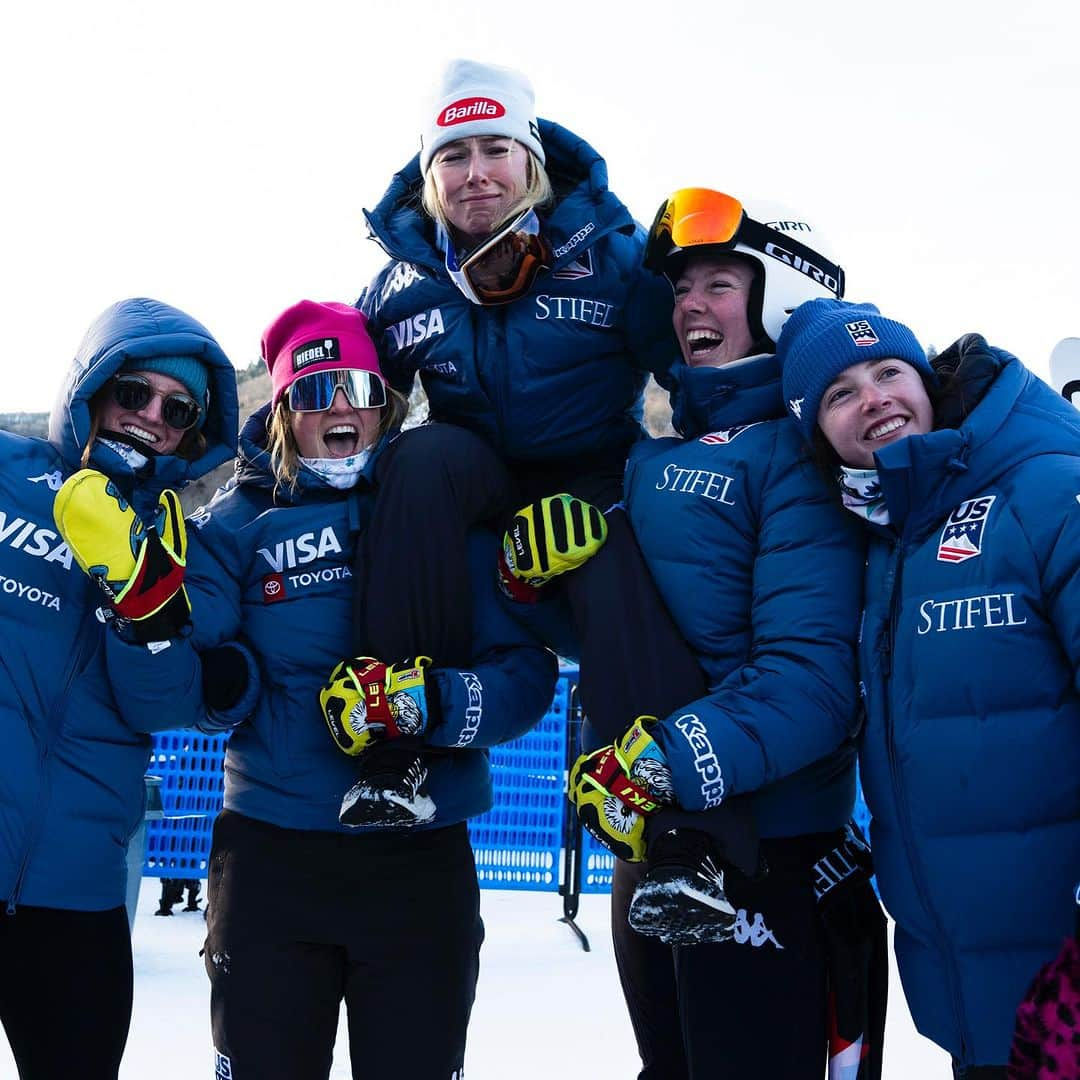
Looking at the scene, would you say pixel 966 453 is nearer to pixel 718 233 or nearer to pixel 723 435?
pixel 723 435

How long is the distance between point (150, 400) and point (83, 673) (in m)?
0.53

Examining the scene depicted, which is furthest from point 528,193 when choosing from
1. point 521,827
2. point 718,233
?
point 521,827

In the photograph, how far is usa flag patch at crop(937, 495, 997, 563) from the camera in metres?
1.69

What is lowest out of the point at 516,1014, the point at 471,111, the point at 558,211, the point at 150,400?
the point at 516,1014

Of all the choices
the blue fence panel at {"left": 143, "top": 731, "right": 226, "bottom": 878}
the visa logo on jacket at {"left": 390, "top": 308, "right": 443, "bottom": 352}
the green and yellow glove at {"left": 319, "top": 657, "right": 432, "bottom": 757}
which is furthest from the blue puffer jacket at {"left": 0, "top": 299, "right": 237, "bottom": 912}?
the blue fence panel at {"left": 143, "top": 731, "right": 226, "bottom": 878}

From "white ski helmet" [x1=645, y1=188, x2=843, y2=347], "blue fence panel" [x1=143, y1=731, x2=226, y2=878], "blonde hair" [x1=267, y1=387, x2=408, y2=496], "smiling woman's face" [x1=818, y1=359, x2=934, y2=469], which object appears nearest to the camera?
"smiling woman's face" [x1=818, y1=359, x2=934, y2=469]

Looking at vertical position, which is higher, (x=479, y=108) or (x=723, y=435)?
(x=479, y=108)

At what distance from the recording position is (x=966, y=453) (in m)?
1.76

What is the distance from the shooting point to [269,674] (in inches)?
87.1

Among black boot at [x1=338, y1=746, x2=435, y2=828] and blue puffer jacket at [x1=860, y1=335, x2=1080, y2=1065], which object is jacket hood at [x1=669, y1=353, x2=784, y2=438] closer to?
blue puffer jacket at [x1=860, y1=335, x2=1080, y2=1065]

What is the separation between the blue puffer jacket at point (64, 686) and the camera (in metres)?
2.00

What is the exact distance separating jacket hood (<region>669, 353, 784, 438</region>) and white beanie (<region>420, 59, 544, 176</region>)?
0.71 m

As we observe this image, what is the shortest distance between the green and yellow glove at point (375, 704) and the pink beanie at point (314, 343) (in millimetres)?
635

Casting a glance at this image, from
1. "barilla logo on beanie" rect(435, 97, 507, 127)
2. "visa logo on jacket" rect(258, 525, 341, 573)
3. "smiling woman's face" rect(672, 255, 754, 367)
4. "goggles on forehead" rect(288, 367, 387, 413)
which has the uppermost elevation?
"barilla logo on beanie" rect(435, 97, 507, 127)
